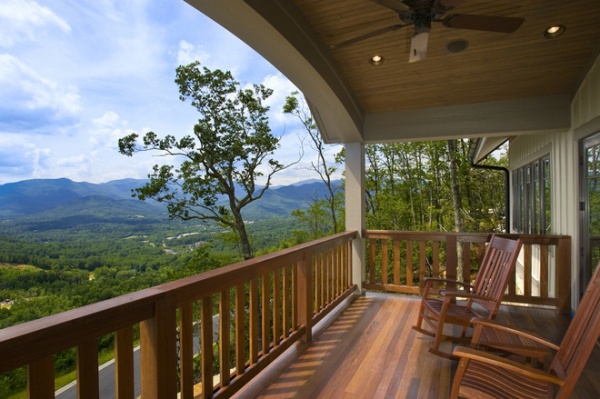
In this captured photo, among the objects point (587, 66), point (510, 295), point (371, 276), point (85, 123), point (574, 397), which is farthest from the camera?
point (85, 123)

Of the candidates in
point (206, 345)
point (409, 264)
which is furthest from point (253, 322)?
point (409, 264)

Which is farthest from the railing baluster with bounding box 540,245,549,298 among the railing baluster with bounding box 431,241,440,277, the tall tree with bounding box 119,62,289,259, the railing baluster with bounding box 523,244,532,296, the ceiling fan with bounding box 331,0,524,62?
the tall tree with bounding box 119,62,289,259

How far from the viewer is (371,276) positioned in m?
4.86

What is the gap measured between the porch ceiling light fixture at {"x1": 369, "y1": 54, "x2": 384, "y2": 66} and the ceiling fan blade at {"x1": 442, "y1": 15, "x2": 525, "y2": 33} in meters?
1.15

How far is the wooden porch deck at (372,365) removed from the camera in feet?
7.81

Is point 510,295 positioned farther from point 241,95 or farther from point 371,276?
point 241,95

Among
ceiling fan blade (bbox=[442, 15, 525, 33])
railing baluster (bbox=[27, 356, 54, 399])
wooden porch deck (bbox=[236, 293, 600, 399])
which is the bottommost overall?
wooden porch deck (bbox=[236, 293, 600, 399])

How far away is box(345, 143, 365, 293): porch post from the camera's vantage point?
4805 millimetres

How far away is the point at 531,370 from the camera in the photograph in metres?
1.49

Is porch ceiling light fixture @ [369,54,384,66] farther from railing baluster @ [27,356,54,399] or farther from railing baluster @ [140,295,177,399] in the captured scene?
railing baluster @ [27,356,54,399]

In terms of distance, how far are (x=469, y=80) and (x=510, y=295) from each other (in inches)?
105

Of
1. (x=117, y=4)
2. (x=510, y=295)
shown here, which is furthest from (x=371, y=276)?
(x=117, y=4)

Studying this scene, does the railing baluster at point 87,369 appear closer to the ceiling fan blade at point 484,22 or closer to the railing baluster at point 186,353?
the railing baluster at point 186,353

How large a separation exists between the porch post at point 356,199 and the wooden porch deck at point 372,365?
95cm
